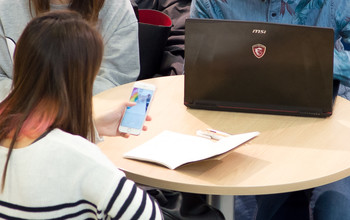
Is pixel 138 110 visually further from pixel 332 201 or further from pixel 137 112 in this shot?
pixel 332 201

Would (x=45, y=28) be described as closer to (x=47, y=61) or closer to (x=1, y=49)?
(x=47, y=61)

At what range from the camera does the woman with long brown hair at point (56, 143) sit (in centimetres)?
108

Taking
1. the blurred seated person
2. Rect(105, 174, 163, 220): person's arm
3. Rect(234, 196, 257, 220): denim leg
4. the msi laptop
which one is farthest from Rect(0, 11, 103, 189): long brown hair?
Rect(234, 196, 257, 220): denim leg

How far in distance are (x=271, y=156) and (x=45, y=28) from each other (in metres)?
0.64

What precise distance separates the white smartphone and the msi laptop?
14cm

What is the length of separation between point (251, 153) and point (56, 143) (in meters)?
0.56

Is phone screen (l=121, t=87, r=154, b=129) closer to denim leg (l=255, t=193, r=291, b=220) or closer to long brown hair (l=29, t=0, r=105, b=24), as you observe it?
long brown hair (l=29, t=0, r=105, b=24)

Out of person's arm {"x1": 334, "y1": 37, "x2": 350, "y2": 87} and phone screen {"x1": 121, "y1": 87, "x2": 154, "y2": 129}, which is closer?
phone screen {"x1": 121, "y1": 87, "x2": 154, "y2": 129}

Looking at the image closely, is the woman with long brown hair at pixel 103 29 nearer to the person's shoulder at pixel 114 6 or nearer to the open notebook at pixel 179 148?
the person's shoulder at pixel 114 6

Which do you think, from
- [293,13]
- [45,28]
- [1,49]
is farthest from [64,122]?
[293,13]

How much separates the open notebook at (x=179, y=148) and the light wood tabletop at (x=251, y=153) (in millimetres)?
17

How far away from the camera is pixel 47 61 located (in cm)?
110

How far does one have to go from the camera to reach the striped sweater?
1080 millimetres

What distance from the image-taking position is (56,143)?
109cm
